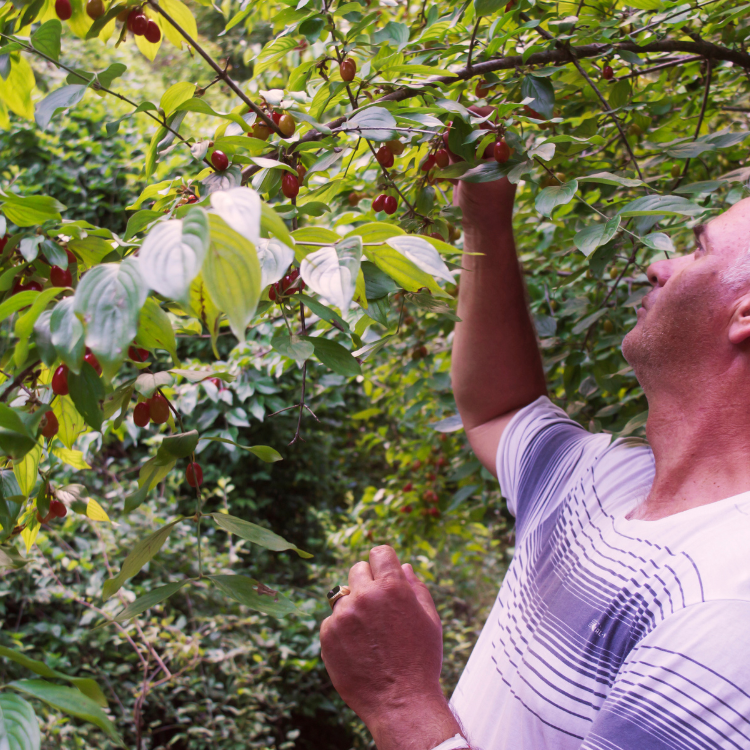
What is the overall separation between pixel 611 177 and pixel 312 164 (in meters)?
0.53

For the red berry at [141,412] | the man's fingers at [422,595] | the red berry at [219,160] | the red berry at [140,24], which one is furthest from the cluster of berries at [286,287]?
the red berry at [140,24]

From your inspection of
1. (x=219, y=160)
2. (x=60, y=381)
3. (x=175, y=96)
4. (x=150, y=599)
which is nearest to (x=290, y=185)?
(x=219, y=160)

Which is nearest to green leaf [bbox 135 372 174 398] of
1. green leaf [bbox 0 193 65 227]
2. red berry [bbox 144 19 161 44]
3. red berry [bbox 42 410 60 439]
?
red berry [bbox 42 410 60 439]

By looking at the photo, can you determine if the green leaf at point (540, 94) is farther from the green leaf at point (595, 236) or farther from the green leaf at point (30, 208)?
the green leaf at point (30, 208)

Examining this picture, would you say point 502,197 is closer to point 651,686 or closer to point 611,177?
point 611,177

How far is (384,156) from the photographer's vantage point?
1240mm

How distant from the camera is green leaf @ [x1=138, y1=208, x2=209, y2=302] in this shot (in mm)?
477

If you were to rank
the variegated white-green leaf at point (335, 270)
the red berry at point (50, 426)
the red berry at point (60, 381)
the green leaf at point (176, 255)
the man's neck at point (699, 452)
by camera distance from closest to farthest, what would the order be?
the green leaf at point (176, 255)
the variegated white-green leaf at point (335, 270)
the red berry at point (60, 381)
the red berry at point (50, 426)
the man's neck at point (699, 452)

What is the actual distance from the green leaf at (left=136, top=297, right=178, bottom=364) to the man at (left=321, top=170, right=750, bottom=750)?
0.56m

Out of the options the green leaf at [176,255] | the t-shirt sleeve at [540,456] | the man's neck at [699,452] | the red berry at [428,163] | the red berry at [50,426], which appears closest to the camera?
the green leaf at [176,255]

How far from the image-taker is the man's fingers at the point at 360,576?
3.52ft

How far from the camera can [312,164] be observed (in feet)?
3.75

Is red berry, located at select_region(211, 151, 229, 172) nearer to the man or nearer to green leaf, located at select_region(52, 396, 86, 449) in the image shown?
green leaf, located at select_region(52, 396, 86, 449)

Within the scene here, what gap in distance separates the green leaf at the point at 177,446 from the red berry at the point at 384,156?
671mm
